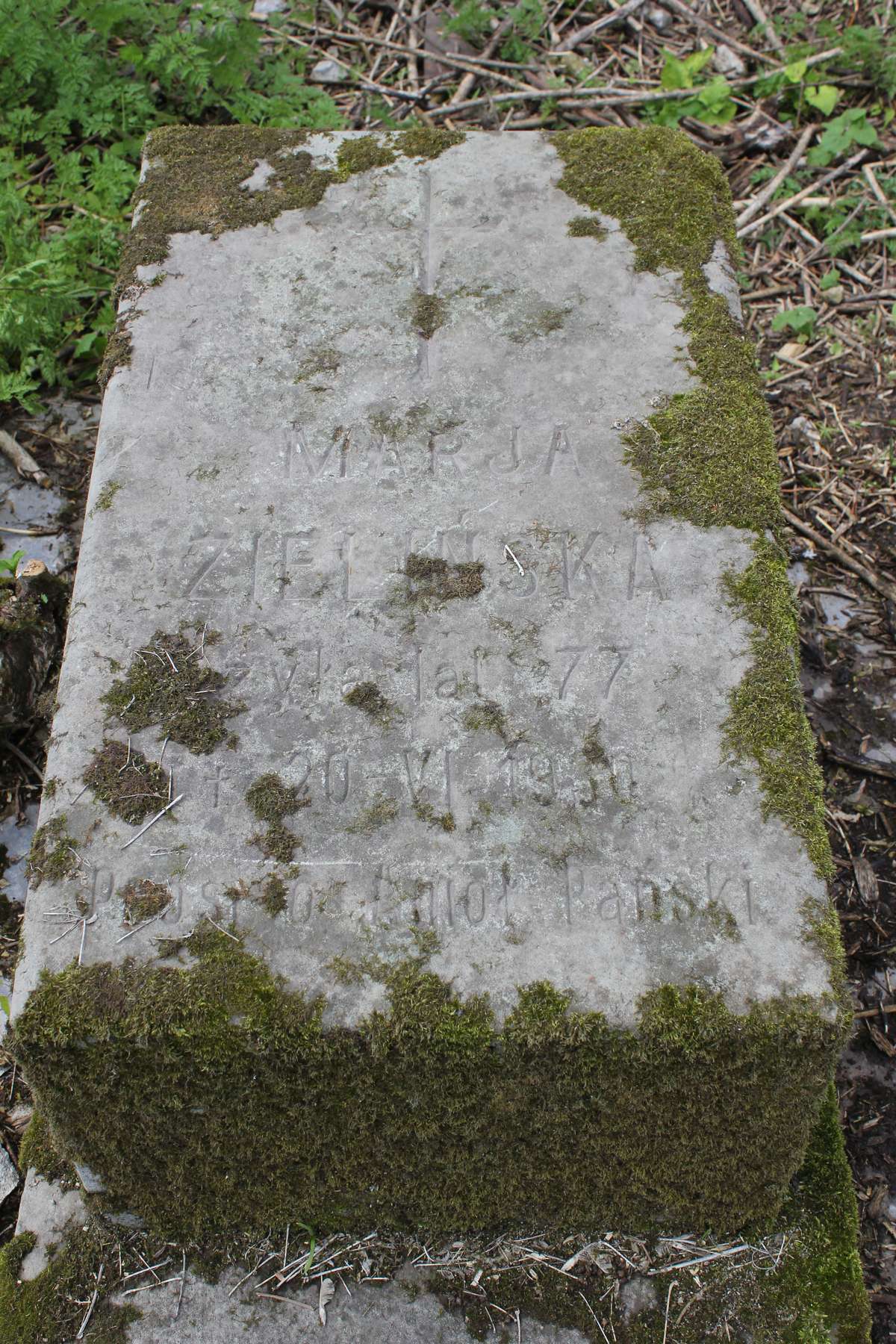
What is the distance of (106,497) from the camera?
2795mm

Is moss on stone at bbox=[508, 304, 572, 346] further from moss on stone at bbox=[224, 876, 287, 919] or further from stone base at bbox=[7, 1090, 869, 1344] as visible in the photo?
stone base at bbox=[7, 1090, 869, 1344]

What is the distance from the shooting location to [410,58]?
17.1 ft

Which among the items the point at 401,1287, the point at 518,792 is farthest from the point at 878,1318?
the point at 518,792

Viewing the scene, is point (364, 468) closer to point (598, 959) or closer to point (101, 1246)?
point (598, 959)

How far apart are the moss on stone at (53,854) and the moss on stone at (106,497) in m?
0.88

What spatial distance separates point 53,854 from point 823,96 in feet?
16.0

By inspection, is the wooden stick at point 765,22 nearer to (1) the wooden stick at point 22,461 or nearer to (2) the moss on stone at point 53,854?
(1) the wooden stick at point 22,461

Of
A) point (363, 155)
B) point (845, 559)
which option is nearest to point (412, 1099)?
point (845, 559)

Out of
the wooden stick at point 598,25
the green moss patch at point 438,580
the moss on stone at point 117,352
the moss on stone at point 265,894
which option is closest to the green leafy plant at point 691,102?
the wooden stick at point 598,25

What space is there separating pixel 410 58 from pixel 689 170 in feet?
8.23

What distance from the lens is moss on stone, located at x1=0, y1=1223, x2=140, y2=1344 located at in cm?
244

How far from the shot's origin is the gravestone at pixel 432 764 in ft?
7.06

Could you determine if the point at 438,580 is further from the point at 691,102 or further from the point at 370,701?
the point at 691,102

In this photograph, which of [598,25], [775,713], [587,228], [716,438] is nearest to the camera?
[775,713]
